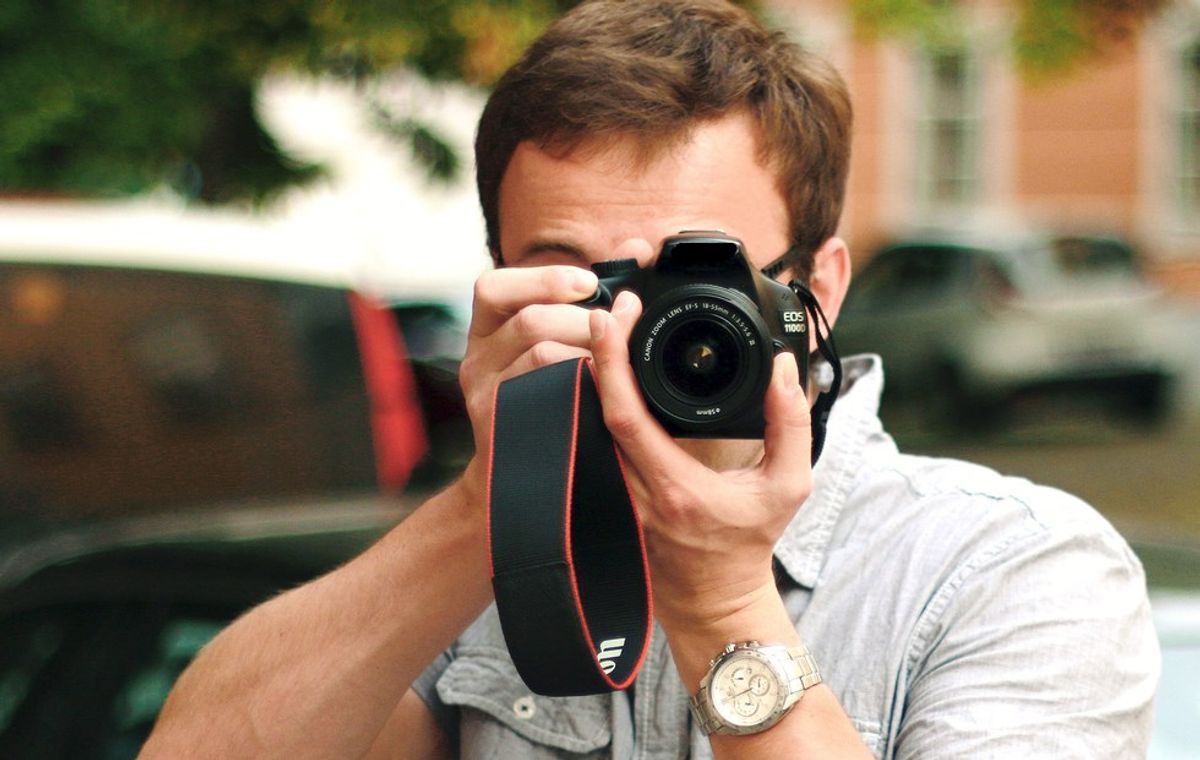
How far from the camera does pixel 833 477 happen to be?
5.80 feet

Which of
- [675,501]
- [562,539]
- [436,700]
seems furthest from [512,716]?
[675,501]

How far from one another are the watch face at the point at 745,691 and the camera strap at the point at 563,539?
→ 0.29 ft

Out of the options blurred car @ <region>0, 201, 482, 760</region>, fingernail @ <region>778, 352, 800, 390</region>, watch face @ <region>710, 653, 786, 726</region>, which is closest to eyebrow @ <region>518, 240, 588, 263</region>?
fingernail @ <region>778, 352, 800, 390</region>

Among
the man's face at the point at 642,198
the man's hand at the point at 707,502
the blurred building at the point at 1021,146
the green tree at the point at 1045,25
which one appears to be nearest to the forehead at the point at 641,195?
the man's face at the point at 642,198

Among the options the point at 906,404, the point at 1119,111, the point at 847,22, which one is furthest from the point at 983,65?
the point at 847,22

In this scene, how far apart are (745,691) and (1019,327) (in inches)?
404

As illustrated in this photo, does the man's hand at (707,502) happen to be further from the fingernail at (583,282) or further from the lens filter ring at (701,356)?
the fingernail at (583,282)

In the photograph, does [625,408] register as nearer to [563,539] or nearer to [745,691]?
[563,539]

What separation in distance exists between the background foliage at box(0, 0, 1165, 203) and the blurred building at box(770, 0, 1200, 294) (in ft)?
31.5

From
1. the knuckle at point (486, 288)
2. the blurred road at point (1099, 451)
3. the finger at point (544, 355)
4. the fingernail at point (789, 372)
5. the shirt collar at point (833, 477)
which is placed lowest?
the blurred road at point (1099, 451)

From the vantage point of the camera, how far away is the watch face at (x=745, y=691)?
143 cm

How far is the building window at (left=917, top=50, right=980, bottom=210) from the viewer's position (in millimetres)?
18141

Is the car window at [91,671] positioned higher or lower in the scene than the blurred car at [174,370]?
lower

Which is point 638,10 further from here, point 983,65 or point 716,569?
point 983,65
